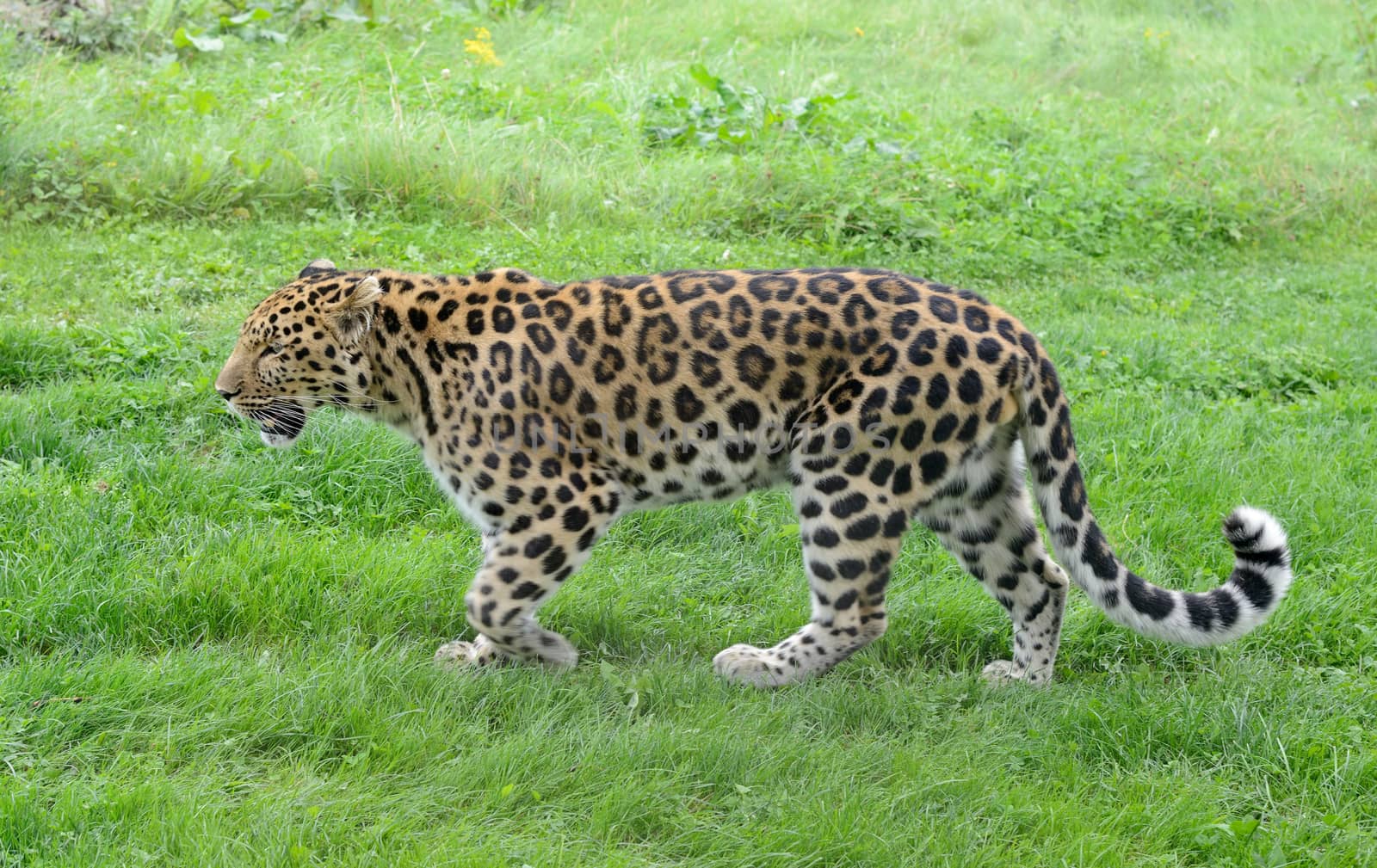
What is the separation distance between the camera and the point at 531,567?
5281 millimetres

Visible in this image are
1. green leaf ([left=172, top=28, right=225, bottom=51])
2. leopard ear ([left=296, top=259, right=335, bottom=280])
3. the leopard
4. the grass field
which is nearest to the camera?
the grass field

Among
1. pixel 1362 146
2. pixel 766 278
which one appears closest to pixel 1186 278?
pixel 1362 146

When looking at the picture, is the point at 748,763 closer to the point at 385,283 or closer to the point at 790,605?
the point at 790,605

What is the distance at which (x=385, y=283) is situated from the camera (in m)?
5.70

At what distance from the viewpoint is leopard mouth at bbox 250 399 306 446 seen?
573 centimetres

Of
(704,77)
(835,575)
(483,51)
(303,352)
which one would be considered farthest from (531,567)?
(483,51)

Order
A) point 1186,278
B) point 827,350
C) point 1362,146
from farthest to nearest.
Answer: point 1362,146 → point 1186,278 → point 827,350

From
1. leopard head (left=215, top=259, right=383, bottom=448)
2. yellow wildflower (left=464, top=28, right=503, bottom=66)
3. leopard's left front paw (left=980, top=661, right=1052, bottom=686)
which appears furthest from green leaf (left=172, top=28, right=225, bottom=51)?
leopard's left front paw (left=980, top=661, right=1052, bottom=686)

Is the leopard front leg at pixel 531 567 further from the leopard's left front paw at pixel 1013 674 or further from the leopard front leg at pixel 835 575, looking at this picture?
the leopard's left front paw at pixel 1013 674

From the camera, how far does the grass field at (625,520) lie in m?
4.44

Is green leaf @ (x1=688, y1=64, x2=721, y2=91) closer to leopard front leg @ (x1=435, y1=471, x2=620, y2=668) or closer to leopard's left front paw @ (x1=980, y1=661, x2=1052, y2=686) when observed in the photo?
leopard front leg @ (x1=435, y1=471, x2=620, y2=668)

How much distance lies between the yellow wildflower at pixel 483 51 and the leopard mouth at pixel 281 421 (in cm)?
936

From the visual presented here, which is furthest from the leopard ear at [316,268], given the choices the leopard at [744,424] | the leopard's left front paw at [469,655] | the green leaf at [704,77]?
the green leaf at [704,77]

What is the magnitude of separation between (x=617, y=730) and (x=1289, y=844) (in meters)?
2.44
